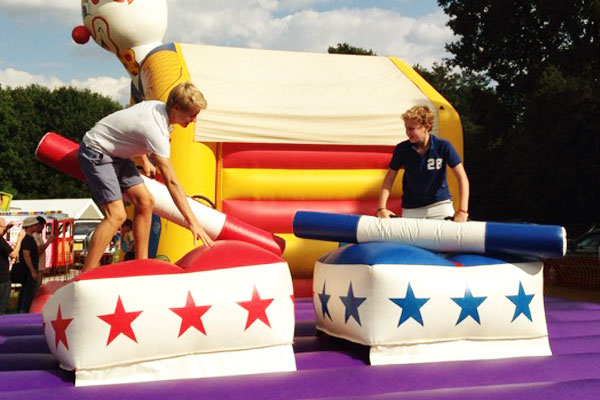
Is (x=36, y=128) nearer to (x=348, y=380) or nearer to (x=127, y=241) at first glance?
(x=127, y=241)

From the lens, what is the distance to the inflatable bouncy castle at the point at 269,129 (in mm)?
4824

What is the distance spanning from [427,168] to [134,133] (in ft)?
4.80

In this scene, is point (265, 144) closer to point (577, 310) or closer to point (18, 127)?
point (577, 310)

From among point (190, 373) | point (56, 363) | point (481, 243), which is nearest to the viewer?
point (190, 373)

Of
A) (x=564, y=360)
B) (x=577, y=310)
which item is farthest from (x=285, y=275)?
(x=577, y=310)

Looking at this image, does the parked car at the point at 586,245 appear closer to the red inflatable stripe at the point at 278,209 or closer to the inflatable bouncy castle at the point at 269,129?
the inflatable bouncy castle at the point at 269,129

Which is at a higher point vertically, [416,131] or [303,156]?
[416,131]

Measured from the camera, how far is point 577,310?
400 centimetres

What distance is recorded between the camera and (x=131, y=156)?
2990mm

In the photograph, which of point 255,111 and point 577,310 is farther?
point 255,111

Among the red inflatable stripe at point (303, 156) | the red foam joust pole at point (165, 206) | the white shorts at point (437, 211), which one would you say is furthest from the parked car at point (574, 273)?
the red foam joust pole at point (165, 206)

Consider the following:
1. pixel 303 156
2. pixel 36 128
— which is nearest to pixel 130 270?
pixel 303 156

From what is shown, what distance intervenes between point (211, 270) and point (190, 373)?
37 centimetres

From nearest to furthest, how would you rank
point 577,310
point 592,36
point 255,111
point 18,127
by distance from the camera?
point 577,310 < point 255,111 < point 592,36 < point 18,127
